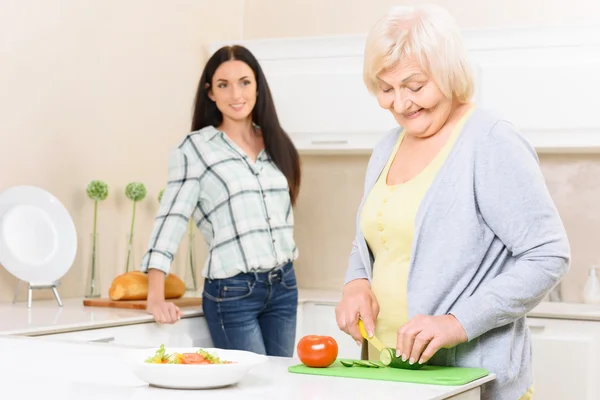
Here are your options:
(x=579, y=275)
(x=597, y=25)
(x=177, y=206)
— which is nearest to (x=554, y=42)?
(x=597, y=25)

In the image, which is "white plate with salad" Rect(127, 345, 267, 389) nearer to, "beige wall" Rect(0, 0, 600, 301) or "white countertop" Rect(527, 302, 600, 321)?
"beige wall" Rect(0, 0, 600, 301)

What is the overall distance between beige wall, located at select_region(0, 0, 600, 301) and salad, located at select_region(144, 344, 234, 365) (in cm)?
172

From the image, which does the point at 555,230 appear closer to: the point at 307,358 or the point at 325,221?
the point at 307,358

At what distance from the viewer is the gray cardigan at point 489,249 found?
4.79ft

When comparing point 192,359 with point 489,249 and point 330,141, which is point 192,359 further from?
point 330,141

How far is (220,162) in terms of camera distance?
2.79 metres

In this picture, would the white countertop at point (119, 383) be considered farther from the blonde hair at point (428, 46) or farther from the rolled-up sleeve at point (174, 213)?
the rolled-up sleeve at point (174, 213)

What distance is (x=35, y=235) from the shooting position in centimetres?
288

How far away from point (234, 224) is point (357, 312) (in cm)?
119

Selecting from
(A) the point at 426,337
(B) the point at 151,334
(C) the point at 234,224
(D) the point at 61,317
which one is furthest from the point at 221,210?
(A) the point at 426,337

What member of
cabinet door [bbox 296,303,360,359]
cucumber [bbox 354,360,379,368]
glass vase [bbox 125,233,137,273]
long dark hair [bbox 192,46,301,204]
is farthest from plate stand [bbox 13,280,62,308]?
cucumber [bbox 354,360,379,368]

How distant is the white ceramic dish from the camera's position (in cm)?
281

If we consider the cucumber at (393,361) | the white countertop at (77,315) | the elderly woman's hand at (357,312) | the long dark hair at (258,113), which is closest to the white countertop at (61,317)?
the white countertop at (77,315)

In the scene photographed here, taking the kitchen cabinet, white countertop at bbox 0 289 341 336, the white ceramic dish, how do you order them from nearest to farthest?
white countertop at bbox 0 289 341 336, the kitchen cabinet, the white ceramic dish
